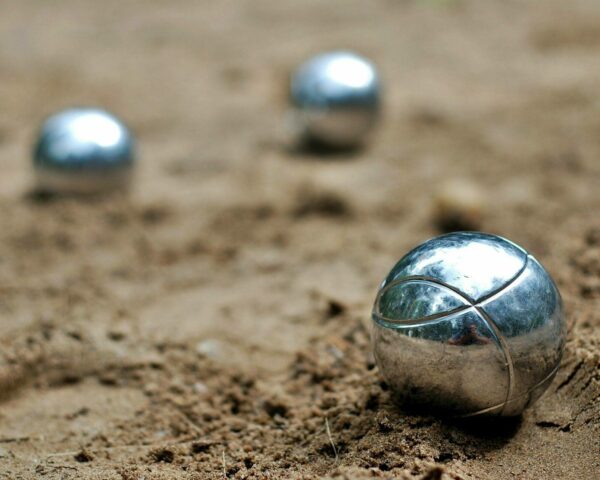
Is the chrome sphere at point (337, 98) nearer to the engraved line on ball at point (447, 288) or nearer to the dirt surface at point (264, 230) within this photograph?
the dirt surface at point (264, 230)

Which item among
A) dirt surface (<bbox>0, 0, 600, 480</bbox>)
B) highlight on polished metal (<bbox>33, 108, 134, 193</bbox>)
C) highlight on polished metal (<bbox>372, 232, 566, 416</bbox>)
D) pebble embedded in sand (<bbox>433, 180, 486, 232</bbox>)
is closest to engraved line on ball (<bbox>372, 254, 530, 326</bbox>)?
highlight on polished metal (<bbox>372, 232, 566, 416</bbox>)

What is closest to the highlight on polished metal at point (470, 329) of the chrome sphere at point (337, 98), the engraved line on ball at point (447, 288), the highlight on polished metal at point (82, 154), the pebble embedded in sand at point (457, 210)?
the engraved line on ball at point (447, 288)

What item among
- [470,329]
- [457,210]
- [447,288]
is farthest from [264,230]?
[470,329]

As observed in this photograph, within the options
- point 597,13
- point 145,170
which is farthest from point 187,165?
point 597,13

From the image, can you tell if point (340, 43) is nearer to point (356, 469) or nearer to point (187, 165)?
point (187, 165)

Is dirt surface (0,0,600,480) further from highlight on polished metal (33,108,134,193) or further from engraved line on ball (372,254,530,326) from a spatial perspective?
engraved line on ball (372,254,530,326)

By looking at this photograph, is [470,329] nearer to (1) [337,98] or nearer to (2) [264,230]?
(2) [264,230]

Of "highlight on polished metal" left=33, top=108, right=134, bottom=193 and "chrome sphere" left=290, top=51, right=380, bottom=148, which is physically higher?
"chrome sphere" left=290, top=51, right=380, bottom=148
